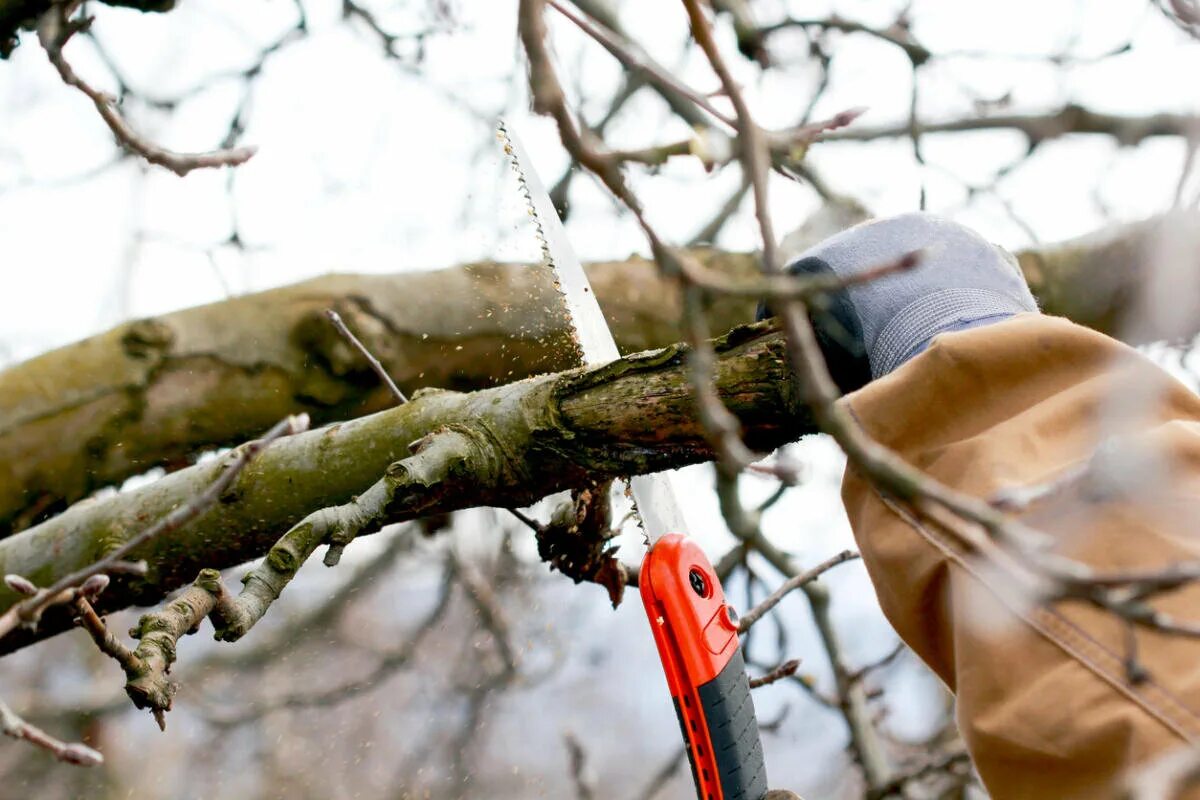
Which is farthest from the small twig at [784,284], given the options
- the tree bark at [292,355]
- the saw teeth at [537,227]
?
the tree bark at [292,355]

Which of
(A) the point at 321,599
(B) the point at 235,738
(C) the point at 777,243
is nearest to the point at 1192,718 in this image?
(C) the point at 777,243

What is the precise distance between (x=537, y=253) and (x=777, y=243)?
186 centimetres

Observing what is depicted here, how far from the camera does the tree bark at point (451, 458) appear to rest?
4.64ft

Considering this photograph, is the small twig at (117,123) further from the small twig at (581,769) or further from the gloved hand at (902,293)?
the small twig at (581,769)

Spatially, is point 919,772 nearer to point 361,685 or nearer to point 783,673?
point 783,673

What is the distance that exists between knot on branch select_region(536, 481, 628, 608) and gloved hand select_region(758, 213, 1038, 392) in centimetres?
65

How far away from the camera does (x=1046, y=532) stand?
877mm

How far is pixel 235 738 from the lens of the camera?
4.95 meters

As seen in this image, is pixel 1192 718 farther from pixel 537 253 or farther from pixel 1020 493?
pixel 537 253

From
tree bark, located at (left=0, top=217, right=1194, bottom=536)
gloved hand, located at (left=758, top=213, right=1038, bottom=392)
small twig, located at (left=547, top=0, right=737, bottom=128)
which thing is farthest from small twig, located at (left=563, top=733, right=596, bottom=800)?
small twig, located at (left=547, top=0, right=737, bottom=128)

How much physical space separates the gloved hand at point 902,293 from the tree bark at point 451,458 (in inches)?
3.6

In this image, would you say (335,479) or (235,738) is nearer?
(335,479)

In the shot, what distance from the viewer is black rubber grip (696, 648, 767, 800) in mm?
1486

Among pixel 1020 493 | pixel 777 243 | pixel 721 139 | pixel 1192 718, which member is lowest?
pixel 1192 718
